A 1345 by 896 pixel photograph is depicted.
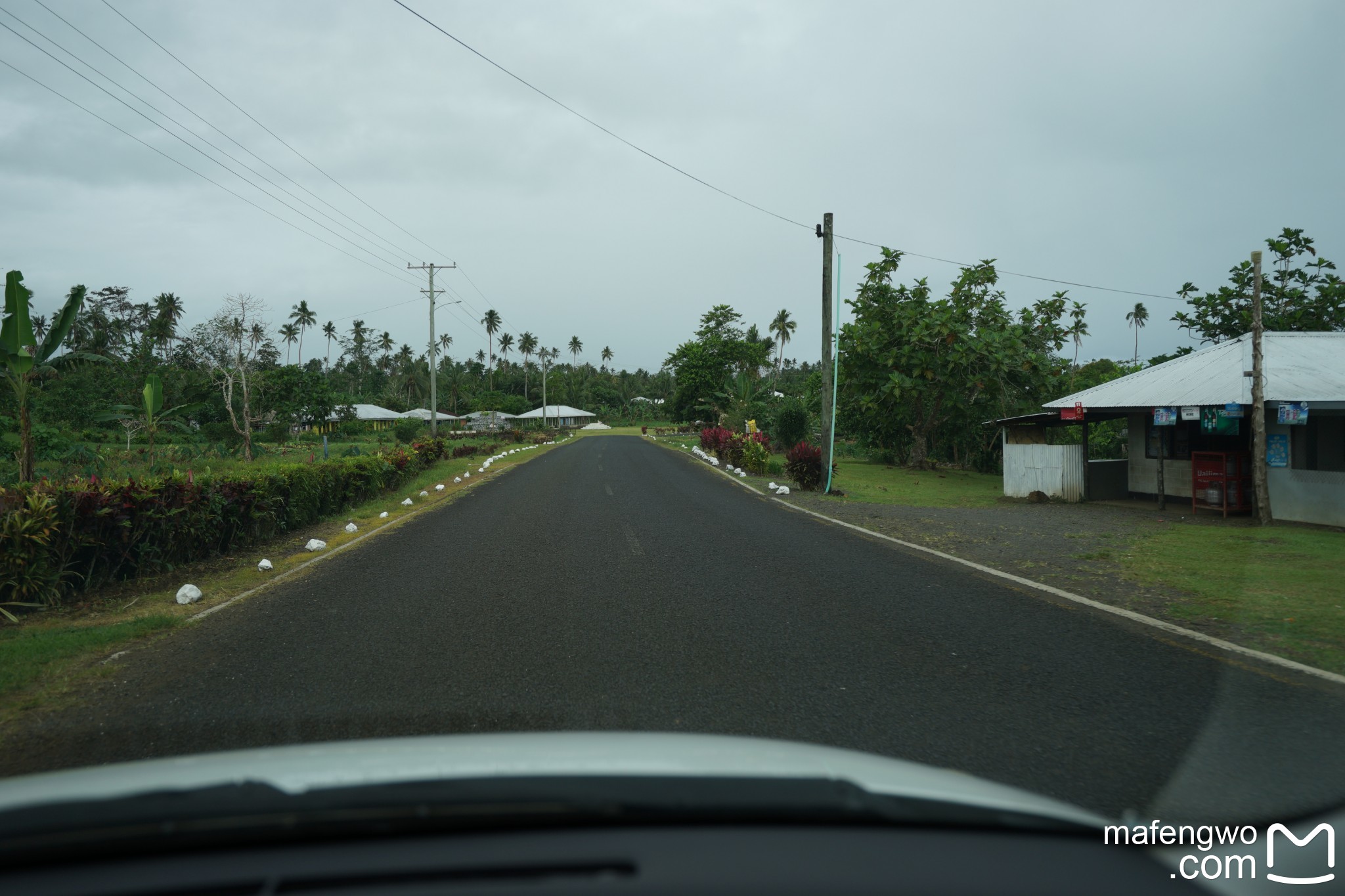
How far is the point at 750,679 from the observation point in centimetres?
522

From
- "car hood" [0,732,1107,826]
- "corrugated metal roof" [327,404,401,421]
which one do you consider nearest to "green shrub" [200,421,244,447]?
"corrugated metal roof" [327,404,401,421]

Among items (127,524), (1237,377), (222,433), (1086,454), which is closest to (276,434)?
(222,433)

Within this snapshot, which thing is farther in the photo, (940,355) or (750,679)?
(940,355)

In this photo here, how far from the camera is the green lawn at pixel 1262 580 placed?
6.41 metres

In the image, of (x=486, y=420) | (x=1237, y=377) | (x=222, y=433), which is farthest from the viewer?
(x=486, y=420)

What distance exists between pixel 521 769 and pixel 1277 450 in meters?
16.7

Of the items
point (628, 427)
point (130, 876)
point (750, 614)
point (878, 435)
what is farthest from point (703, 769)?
point (628, 427)

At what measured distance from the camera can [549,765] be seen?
6.82 ft

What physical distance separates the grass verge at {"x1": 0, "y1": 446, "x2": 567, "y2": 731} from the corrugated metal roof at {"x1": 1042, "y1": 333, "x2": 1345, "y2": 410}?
14965mm

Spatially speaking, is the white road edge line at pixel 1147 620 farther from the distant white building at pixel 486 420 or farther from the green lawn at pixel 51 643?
the distant white building at pixel 486 420

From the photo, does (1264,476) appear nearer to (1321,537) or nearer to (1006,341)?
(1321,537)

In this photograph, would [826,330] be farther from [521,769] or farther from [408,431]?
[408,431]

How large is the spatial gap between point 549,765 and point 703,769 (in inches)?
15.7

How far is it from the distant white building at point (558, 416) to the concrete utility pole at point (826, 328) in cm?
5373
